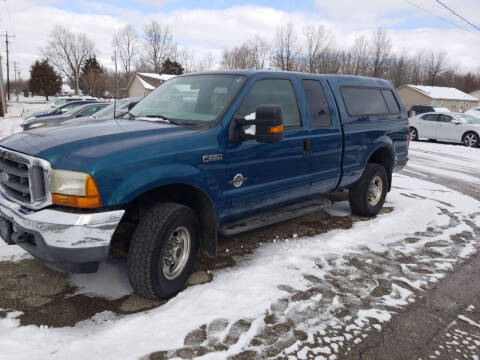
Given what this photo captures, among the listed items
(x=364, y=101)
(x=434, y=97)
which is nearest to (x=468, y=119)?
(x=364, y=101)

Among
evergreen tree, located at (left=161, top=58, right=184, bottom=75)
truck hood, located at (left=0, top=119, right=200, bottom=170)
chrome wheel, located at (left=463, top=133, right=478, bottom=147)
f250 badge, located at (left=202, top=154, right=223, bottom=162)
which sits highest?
evergreen tree, located at (left=161, top=58, right=184, bottom=75)

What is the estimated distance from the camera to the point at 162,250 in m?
3.10

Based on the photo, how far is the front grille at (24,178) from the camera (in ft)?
9.29

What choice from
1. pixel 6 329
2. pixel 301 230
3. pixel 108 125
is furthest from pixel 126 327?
pixel 301 230

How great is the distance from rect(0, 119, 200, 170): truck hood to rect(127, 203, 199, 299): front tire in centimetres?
57

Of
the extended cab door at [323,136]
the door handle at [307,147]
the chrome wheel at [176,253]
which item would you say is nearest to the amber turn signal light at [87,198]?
the chrome wheel at [176,253]

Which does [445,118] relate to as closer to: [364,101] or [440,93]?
[364,101]

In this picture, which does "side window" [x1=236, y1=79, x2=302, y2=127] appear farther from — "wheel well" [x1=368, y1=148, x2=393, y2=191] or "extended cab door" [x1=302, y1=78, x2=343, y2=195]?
"wheel well" [x1=368, y1=148, x2=393, y2=191]

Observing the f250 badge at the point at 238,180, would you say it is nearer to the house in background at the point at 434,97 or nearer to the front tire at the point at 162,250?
the front tire at the point at 162,250

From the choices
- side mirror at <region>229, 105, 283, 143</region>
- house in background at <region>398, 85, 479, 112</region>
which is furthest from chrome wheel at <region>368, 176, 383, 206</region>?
house in background at <region>398, 85, 479, 112</region>

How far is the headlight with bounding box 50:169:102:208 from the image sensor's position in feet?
8.86

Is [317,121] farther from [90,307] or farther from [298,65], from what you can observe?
[298,65]

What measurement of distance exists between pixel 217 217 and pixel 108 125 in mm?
1318

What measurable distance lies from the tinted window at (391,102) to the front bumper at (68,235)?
4.69 meters
